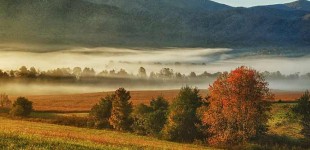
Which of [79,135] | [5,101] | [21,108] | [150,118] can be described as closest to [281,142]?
[150,118]

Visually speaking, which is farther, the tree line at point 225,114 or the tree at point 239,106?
the tree at point 239,106

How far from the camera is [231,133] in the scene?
87.8 metres

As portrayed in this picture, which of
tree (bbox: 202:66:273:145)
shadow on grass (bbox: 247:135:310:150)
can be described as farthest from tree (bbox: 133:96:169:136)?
shadow on grass (bbox: 247:135:310:150)

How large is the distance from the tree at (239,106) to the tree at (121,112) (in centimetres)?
2312

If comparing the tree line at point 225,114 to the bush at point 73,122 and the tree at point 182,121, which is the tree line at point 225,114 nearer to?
Answer: the tree at point 182,121

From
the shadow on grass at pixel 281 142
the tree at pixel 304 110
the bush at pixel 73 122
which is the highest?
the tree at pixel 304 110

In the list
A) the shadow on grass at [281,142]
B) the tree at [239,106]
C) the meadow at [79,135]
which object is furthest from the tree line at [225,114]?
the meadow at [79,135]

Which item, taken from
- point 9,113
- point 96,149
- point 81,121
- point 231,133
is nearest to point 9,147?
point 96,149

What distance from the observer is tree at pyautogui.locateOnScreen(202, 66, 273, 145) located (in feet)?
287

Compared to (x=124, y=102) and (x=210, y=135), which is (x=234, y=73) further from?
(x=124, y=102)

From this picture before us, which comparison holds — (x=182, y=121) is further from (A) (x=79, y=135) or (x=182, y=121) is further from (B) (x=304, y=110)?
(A) (x=79, y=135)

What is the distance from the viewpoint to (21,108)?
415 feet

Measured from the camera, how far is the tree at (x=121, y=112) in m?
107

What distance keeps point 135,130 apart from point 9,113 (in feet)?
137
